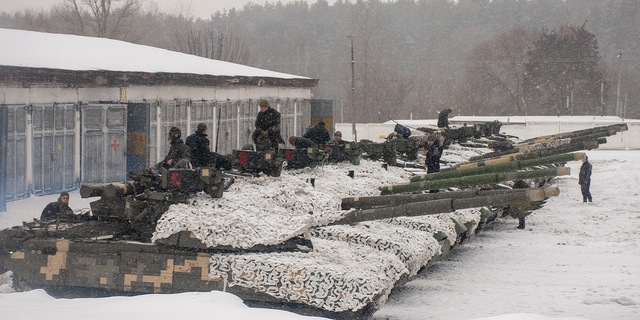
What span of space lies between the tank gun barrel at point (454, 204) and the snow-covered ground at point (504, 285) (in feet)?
3.62

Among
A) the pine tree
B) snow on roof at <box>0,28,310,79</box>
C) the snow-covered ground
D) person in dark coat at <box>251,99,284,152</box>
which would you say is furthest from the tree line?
person in dark coat at <box>251,99,284,152</box>

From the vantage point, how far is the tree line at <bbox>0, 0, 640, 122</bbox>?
4831 centimetres

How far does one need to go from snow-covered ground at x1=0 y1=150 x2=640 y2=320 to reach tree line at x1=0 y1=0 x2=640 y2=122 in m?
28.8

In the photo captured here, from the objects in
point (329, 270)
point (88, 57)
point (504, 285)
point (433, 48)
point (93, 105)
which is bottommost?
point (504, 285)

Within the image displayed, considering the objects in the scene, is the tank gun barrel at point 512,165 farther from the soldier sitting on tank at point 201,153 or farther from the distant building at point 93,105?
the distant building at point 93,105

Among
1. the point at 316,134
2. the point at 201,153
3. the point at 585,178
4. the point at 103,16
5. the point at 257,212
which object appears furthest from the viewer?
the point at 103,16

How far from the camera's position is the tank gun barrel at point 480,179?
7.68 meters

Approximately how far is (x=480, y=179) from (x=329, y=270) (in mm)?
2395

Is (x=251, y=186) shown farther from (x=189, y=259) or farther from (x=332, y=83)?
(x=332, y=83)

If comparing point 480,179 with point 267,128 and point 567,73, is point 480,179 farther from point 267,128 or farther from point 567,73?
point 567,73

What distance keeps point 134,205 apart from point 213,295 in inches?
56.6

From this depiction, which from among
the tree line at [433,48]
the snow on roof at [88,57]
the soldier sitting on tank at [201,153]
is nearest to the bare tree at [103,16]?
the tree line at [433,48]

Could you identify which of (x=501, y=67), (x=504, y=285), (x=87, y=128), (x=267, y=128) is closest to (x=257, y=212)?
(x=267, y=128)

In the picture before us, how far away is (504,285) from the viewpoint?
982 cm
